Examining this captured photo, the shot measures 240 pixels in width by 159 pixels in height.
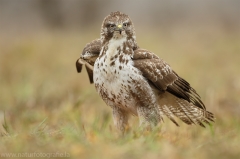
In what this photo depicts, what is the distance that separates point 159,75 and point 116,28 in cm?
59

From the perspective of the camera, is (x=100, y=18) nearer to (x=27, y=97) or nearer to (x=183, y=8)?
(x=183, y=8)

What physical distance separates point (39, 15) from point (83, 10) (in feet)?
4.78

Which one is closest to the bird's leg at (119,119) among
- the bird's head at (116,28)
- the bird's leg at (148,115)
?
the bird's leg at (148,115)

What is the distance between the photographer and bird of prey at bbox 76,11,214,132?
5618 millimetres

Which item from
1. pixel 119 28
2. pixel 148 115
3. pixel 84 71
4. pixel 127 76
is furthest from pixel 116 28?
pixel 84 71

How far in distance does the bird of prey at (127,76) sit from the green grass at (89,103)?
0.20 m

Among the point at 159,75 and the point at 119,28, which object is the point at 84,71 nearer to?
the point at 159,75

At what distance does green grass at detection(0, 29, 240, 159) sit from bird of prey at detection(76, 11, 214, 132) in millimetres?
196

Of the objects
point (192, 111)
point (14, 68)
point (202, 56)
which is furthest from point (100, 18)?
point (192, 111)

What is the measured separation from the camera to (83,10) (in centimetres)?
2142

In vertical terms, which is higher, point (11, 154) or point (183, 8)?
point (11, 154)

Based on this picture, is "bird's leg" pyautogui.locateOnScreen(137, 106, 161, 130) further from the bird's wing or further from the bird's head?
the bird's head

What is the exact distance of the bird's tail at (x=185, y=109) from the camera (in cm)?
625

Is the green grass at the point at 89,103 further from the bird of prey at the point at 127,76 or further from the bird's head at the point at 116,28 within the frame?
the bird's head at the point at 116,28
